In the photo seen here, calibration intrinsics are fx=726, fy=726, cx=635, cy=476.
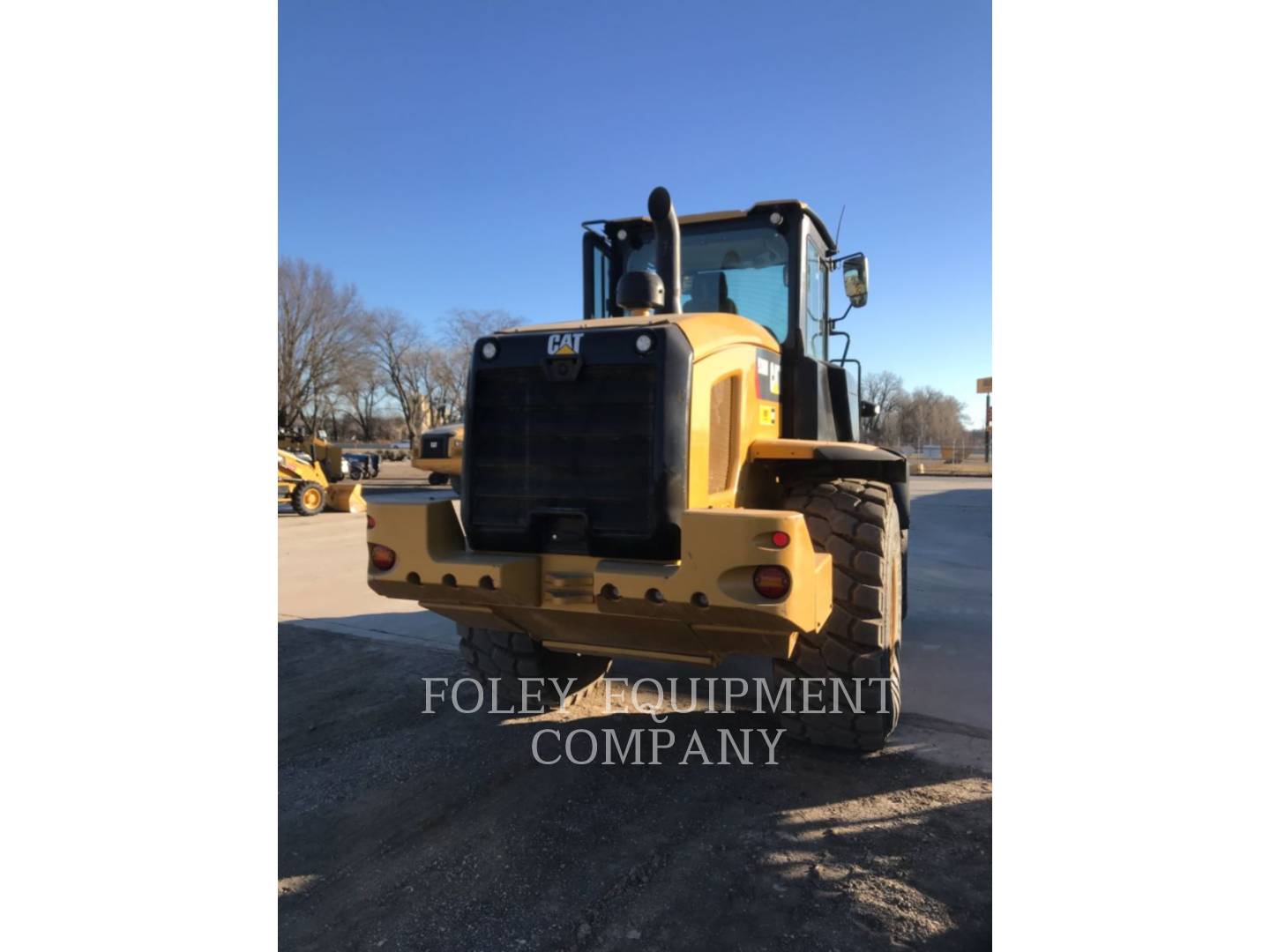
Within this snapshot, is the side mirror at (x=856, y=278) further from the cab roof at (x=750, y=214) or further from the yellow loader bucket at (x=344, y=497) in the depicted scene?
the yellow loader bucket at (x=344, y=497)

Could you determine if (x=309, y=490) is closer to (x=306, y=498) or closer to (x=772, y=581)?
(x=306, y=498)

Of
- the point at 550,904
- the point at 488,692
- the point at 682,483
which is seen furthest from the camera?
the point at 488,692

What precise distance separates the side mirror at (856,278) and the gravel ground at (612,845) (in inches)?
107

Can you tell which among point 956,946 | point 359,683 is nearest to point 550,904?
point 956,946

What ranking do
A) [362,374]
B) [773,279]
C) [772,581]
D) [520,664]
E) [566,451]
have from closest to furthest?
[772,581], [566,451], [520,664], [773,279], [362,374]

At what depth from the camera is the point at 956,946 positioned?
7.65 ft

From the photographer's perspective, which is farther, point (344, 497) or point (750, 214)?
point (344, 497)

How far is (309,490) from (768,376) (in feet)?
49.0

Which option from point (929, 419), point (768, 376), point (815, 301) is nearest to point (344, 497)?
point (815, 301)

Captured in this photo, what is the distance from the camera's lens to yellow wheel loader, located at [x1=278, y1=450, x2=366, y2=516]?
1630 cm

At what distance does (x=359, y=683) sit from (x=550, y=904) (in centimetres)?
281

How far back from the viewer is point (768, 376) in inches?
152

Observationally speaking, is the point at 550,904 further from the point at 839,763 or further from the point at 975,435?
the point at 975,435

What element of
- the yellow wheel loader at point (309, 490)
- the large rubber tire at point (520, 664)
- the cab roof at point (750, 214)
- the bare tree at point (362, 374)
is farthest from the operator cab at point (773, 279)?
the bare tree at point (362, 374)
